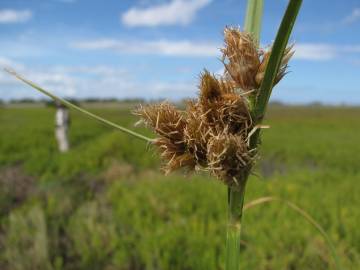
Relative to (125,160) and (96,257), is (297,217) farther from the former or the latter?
(125,160)

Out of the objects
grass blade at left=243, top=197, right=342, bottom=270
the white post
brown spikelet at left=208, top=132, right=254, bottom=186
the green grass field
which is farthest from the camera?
the white post

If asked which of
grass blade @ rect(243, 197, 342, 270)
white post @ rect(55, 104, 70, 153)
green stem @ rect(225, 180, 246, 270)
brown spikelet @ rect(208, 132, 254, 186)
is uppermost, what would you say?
brown spikelet @ rect(208, 132, 254, 186)

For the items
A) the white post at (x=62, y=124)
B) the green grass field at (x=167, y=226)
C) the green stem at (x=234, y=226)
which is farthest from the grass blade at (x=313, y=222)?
the white post at (x=62, y=124)

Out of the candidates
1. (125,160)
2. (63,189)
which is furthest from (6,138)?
(63,189)

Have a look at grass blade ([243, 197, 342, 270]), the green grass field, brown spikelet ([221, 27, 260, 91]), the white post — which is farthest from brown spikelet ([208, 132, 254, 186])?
the white post

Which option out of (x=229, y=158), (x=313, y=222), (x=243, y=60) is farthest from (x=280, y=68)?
(x=313, y=222)

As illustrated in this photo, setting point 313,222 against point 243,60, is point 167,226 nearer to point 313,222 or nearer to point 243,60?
point 313,222

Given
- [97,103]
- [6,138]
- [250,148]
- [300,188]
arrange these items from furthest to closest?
[97,103], [6,138], [300,188], [250,148]

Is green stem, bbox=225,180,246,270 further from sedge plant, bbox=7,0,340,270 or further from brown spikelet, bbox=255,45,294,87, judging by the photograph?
brown spikelet, bbox=255,45,294,87
